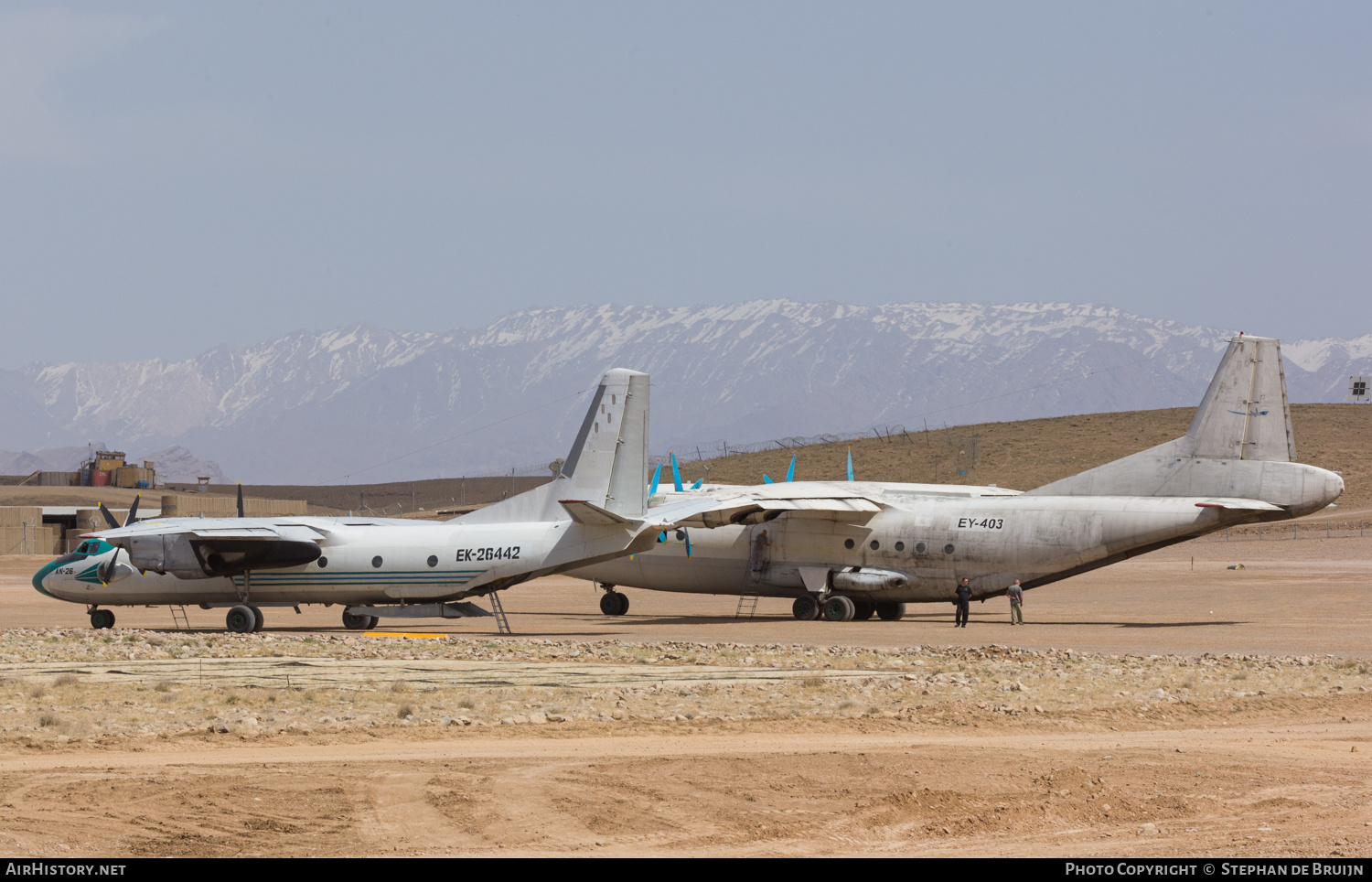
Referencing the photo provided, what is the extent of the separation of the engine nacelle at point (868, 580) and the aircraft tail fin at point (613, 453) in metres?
8.41

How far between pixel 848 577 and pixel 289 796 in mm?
26397

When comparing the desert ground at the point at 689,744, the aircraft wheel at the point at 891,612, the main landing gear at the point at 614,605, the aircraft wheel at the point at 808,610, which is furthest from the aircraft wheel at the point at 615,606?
the desert ground at the point at 689,744

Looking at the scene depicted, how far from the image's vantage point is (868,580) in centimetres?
3694

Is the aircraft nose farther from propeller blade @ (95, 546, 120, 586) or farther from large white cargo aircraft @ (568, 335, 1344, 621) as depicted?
large white cargo aircraft @ (568, 335, 1344, 621)

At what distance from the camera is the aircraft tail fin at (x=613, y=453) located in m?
31.0

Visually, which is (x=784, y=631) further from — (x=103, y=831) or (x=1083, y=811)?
(x=103, y=831)

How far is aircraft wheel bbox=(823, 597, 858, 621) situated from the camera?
123ft

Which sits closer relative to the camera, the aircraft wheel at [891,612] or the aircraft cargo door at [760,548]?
the aircraft cargo door at [760,548]

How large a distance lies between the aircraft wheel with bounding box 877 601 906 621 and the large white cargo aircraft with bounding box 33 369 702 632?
7182mm

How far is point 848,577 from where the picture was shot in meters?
37.3

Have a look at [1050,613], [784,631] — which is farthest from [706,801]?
[1050,613]

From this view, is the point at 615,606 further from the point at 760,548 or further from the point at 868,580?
the point at 868,580

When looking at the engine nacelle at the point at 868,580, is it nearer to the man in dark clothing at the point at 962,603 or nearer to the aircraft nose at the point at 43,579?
the man in dark clothing at the point at 962,603

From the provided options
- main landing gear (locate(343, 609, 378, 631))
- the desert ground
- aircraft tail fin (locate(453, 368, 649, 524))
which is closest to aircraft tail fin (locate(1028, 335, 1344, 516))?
the desert ground
